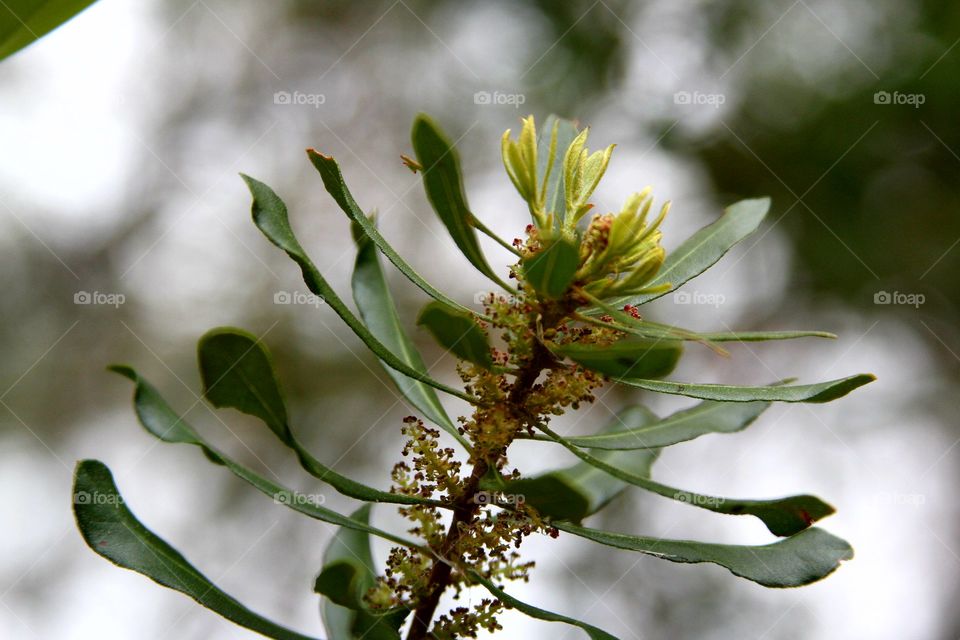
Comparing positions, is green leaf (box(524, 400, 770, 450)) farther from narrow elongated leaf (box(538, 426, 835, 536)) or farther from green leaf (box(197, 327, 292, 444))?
green leaf (box(197, 327, 292, 444))

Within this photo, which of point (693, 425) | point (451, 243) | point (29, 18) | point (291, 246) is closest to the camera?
point (29, 18)

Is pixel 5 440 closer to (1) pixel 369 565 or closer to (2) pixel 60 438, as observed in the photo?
(2) pixel 60 438

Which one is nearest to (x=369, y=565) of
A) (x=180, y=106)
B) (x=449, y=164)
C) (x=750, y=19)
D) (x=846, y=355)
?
(x=449, y=164)

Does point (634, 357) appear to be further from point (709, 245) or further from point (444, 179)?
point (709, 245)

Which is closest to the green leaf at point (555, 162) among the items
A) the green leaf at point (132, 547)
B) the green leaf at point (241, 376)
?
the green leaf at point (241, 376)

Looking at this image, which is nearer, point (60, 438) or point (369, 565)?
point (369, 565)

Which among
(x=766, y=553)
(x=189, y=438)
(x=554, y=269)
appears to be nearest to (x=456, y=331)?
(x=554, y=269)

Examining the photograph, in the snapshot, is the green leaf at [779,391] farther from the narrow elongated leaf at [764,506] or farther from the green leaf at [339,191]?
the green leaf at [339,191]
